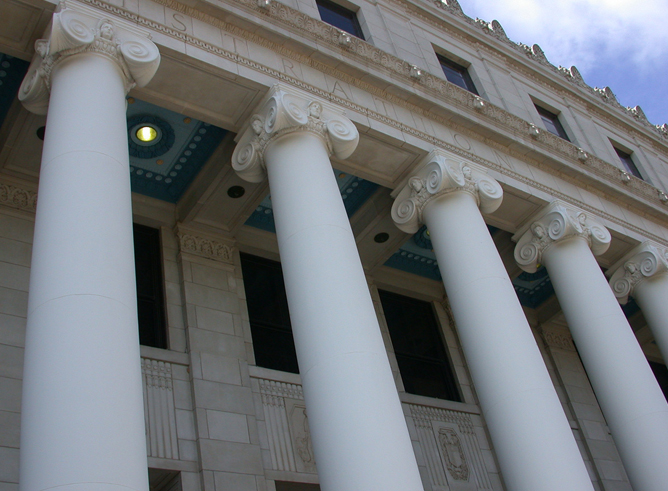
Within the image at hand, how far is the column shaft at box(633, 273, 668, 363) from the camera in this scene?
676 inches

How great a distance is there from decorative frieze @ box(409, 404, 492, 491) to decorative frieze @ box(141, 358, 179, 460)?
20.1 ft

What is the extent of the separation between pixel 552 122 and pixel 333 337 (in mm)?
14670

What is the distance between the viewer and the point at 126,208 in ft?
28.4

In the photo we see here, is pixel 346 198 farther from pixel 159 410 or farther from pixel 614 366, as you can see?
pixel 614 366

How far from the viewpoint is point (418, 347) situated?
18531 millimetres

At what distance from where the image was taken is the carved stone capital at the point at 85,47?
9883 millimetres

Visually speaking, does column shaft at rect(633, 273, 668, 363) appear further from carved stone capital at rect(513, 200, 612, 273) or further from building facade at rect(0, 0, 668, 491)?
carved stone capital at rect(513, 200, 612, 273)

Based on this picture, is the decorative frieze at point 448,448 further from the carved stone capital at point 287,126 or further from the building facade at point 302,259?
the carved stone capital at point 287,126

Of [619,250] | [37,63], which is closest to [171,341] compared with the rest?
[37,63]

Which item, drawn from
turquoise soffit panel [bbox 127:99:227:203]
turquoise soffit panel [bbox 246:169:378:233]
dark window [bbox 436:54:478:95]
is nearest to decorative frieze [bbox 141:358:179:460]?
turquoise soffit panel [bbox 127:99:227:203]

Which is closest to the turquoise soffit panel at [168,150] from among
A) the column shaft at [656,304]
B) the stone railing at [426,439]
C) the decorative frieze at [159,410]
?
the decorative frieze at [159,410]

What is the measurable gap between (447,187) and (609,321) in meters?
4.76

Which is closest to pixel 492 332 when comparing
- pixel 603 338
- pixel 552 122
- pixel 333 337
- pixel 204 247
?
pixel 333 337

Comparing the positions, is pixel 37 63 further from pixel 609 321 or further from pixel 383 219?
pixel 609 321
